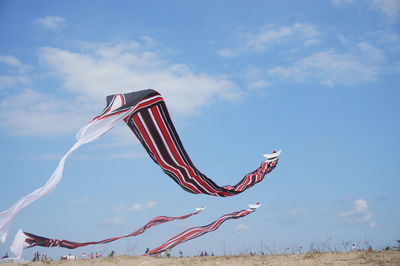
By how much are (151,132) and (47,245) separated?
3475mm

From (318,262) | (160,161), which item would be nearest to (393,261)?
(318,262)

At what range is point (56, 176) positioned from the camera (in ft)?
23.1

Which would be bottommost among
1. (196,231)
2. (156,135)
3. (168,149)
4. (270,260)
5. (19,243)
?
(270,260)

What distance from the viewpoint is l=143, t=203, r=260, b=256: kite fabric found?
34.6 ft

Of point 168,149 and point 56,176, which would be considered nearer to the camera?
point 56,176

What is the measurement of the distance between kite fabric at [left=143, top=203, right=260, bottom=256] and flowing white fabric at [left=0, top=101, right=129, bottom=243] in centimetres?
382

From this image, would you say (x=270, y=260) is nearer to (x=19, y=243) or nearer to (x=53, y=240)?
(x=53, y=240)

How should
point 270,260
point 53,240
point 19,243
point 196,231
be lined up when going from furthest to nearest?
point 196,231
point 270,260
point 53,240
point 19,243

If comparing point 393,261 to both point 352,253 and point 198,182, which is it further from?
point 198,182

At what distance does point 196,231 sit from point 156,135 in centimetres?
310

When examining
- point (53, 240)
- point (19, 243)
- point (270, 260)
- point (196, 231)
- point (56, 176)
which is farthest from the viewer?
point (196, 231)

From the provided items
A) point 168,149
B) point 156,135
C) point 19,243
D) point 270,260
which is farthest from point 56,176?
point 270,260

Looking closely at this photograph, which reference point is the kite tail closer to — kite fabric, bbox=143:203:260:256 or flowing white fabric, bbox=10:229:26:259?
kite fabric, bbox=143:203:260:256

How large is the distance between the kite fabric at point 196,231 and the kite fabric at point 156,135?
117cm
